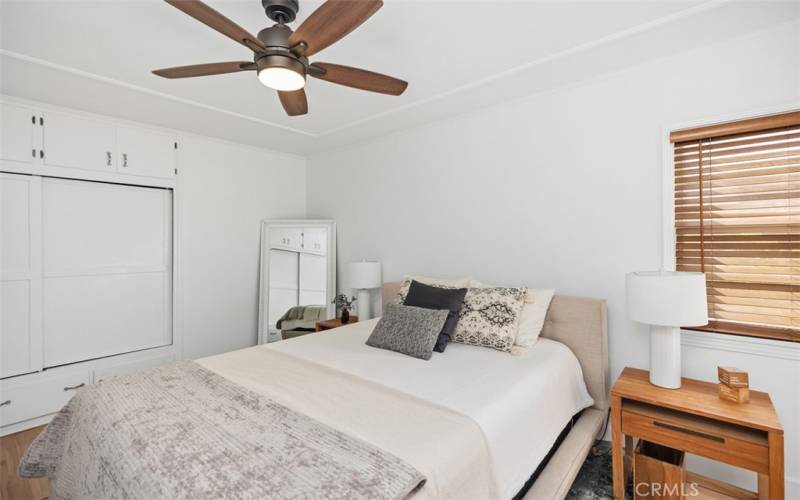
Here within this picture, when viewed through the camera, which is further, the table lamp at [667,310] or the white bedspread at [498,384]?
the table lamp at [667,310]

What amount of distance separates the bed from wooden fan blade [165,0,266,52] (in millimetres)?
1469

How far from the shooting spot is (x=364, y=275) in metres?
3.63

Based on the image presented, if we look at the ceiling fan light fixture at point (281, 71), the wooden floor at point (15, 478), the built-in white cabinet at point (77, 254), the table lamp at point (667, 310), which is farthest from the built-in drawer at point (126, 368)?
the table lamp at point (667, 310)

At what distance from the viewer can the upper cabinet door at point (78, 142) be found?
115 inches

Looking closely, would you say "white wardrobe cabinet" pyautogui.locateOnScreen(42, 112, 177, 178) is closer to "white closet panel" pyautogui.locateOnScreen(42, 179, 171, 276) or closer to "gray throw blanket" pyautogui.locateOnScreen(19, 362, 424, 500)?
"white closet panel" pyautogui.locateOnScreen(42, 179, 171, 276)

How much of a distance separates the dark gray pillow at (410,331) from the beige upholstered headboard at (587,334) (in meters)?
0.79

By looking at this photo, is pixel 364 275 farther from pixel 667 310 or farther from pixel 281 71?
pixel 667 310

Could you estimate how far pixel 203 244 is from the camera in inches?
150

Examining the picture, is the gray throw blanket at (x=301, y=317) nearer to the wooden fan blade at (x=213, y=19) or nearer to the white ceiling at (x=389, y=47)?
the white ceiling at (x=389, y=47)

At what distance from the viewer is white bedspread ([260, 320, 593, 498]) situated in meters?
1.52

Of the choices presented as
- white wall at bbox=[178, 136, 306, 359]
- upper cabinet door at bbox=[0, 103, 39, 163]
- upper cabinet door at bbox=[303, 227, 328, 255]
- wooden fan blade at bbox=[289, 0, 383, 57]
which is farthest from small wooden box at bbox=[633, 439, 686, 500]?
upper cabinet door at bbox=[0, 103, 39, 163]

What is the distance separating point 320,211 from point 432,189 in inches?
66.8

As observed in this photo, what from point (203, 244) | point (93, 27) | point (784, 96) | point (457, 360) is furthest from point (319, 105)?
point (784, 96)

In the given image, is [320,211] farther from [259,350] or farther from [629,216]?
[629,216]
